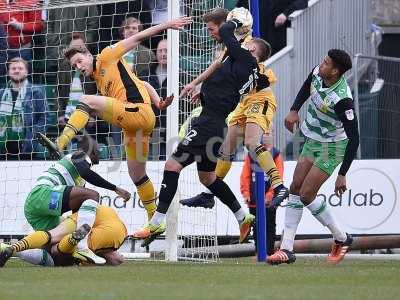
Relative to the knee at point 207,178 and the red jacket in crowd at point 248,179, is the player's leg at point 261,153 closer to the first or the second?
the knee at point 207,178

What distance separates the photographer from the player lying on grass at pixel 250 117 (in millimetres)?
13930

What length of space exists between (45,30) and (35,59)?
475 millimetres

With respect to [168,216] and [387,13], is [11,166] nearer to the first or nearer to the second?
[168,216]

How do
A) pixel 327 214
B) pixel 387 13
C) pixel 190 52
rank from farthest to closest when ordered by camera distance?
pixel 387 13, pixel 190 52, pixel 327 214

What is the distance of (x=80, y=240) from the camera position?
12891 mm

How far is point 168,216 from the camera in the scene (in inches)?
575

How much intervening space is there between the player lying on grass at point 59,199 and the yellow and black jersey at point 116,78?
88 centimetres

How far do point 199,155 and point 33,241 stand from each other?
6.96 feet

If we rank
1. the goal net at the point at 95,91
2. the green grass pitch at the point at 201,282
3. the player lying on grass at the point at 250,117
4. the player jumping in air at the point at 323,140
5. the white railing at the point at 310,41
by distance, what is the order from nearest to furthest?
1. the green grass pitch at the point at 201,282
2. the player jumping in air at the point at 323,140
3. the player lying on grass at the point at 250,117
4. the goal net at the point at 95,91
5. the white railing at the point at 310,41

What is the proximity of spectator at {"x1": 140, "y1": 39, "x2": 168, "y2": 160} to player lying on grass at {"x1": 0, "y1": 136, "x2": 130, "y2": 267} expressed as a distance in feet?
9.89

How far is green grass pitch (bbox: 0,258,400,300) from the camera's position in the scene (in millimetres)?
9719

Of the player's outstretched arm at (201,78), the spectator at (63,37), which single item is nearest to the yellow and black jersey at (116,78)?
the player's outstretched arm at (201,78)

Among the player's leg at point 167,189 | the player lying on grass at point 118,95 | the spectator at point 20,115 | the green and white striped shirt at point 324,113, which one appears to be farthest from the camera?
the spectator at point 20,115

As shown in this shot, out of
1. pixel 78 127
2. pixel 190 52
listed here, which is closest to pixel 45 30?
pixel 190 52
